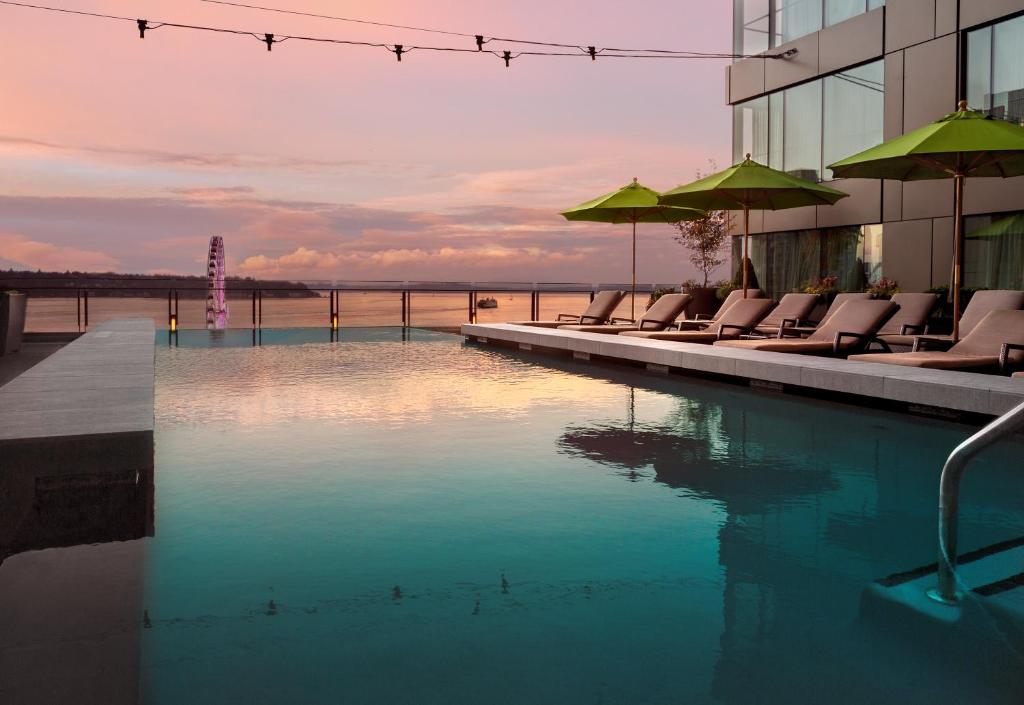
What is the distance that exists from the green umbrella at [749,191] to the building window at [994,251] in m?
2.78

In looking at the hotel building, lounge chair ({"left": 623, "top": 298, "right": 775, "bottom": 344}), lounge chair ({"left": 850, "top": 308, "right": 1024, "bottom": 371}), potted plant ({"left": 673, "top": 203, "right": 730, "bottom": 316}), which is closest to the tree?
potted plant ({"left": 673, "top": 203, "right": 730, "bottom": 316})

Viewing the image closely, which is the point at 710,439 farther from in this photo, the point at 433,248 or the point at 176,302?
the point at 433,248

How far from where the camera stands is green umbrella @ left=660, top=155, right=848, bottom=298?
→ 13250mm

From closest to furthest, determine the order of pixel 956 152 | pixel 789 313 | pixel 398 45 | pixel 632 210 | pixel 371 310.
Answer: pixel 956 152 < pixel 789 313 < pixel 398 45 < pixel 632 210 < pixel 371 310

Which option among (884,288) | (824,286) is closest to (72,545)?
(884,288)

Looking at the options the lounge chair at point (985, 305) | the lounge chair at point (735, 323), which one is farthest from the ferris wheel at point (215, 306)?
the lounge chair at point (985, 305)

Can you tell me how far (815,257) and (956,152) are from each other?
9.73m

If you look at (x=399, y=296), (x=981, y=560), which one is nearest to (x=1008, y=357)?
(x=981, y=560)

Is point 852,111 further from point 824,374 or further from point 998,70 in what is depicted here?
point 824,374

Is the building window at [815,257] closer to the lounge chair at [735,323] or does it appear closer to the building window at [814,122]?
the building window at [814,122]

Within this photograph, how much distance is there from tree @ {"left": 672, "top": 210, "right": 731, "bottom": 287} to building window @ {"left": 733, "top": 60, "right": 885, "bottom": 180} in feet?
6.72

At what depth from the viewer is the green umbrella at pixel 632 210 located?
53.3ft

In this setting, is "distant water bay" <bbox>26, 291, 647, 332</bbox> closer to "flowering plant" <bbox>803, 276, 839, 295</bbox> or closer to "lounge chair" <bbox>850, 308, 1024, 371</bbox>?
"flowering plant" <bbox>803, 276, 839, 295</bbox>

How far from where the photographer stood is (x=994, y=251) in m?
15.0
